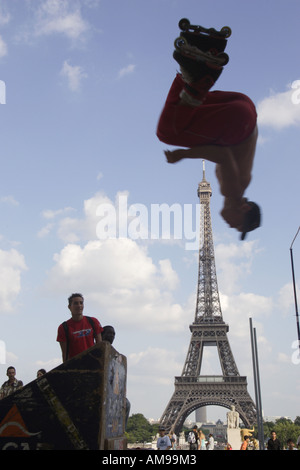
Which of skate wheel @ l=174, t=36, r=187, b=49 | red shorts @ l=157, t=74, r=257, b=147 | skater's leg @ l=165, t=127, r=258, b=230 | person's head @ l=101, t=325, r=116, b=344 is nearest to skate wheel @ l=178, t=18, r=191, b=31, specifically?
skate wheel @ l=174, t=36, r=187, b=49

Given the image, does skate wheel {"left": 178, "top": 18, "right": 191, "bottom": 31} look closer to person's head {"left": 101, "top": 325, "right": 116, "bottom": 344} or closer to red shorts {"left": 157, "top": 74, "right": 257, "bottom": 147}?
red shorts {"left": 157, "top": 74, "right": 257, "bottom": 147}

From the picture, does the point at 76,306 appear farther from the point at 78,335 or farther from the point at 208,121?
the point at 208,121

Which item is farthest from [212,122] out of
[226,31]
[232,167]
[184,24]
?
[184,24]

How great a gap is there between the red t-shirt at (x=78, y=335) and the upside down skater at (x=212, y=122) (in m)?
2.23

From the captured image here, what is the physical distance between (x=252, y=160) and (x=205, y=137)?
0.56m

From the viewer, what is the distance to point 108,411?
426 centimetres

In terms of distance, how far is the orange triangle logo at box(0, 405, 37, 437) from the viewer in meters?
4.03

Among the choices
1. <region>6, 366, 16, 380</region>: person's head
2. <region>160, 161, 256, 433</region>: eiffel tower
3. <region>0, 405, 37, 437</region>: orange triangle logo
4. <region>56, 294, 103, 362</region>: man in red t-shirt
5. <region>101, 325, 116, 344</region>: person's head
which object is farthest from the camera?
<region>160, 161, 256, 433</region>: eiffel tower

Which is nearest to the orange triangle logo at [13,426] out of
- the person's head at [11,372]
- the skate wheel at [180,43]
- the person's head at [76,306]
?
the person's head at [76,306]

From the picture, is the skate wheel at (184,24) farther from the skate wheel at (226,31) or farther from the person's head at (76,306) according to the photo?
the person's head at (76,306)

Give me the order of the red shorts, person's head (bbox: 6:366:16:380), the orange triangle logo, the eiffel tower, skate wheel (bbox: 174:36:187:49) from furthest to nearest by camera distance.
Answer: the eiffel tower, person's head (bbox: 6:366:16:380), the red shorts, skate wheel (bbox: 174:36:187:49), the orange triangle logo

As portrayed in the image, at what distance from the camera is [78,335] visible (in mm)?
5699

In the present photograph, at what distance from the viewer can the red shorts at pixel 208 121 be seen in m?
4.64

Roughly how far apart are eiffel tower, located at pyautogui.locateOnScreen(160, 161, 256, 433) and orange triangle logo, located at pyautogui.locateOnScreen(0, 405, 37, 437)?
57.5 meters
